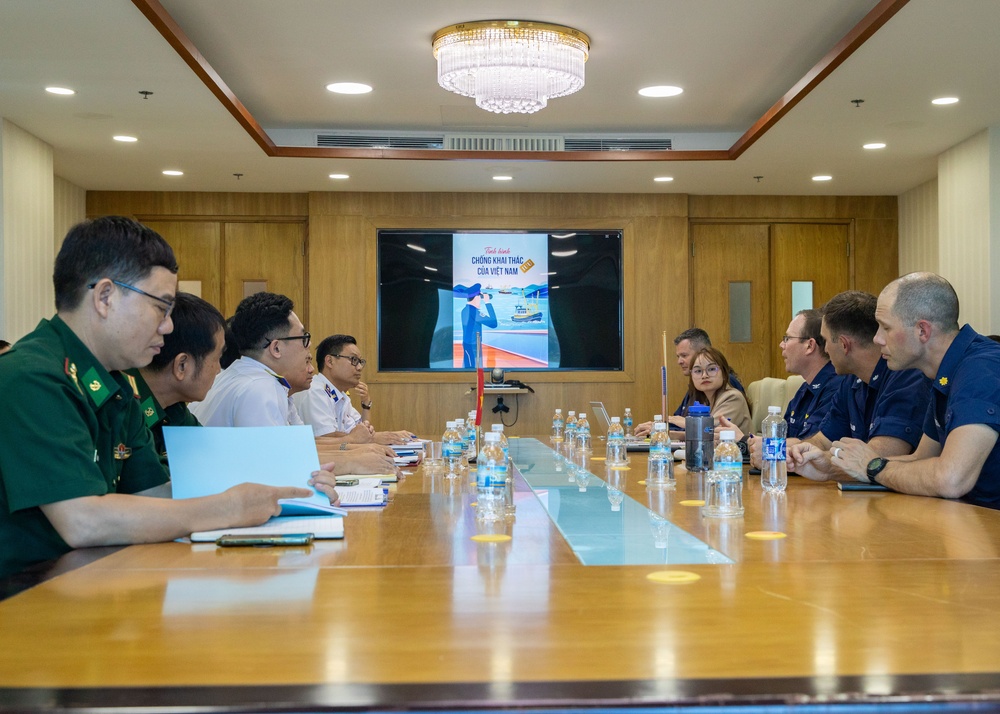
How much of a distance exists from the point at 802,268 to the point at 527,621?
7.37 metres

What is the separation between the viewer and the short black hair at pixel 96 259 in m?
1.84

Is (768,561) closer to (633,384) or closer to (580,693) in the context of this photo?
(580,693)

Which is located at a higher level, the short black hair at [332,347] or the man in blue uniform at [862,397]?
the short black hair at [332,347]

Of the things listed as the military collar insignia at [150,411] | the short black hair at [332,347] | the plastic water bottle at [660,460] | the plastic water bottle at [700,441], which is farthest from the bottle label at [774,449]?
the short black hair at [332,347]

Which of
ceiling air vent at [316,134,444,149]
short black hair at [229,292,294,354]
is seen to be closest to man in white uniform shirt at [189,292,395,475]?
short black hair at [229,292,294,354]

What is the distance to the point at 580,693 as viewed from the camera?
0.92 meters

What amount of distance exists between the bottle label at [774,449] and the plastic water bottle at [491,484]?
811 mm

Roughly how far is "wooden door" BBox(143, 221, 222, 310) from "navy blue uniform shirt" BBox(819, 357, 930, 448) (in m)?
5.68

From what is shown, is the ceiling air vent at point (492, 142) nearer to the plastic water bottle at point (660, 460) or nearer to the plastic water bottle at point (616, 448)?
the plastic water bottle at point (616, 448)

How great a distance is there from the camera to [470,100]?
5.81 metres

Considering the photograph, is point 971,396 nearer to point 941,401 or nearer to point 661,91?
point 941,401

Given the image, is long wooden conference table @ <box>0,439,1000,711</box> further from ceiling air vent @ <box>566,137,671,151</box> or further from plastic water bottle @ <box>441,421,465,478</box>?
ceiling air vent @ <box>566,137,671,151</box>

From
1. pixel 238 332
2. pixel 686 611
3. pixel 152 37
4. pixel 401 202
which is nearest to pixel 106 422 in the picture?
pixel 686 611

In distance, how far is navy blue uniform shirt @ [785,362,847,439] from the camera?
149 inches
